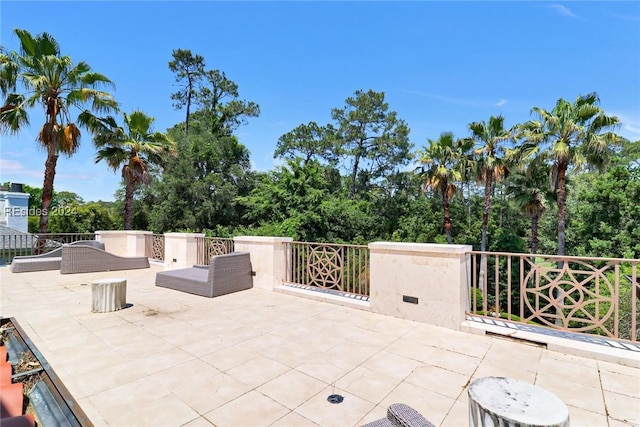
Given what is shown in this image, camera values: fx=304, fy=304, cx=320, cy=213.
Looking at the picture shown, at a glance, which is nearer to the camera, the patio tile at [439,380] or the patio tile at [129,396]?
the patio tile at [129,396]

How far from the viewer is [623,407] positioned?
2172 millimetres

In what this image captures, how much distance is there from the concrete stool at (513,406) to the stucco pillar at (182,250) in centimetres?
762

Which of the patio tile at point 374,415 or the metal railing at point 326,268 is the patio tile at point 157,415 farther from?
the metal railing at point 326,268

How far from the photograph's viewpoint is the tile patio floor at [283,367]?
213 centimetres

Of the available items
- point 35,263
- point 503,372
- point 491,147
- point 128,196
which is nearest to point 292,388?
point 503,372

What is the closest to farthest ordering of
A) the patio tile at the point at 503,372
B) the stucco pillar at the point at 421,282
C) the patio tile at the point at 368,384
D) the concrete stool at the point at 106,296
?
the patio tile at the point at 368,384 < the patio tile at the point at 503,372 < the stucco pillar at the point at 421,282 < the concrete stool at the point at 106,296

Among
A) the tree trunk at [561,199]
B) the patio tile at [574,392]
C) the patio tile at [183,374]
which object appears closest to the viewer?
the patio tile at [574,392]

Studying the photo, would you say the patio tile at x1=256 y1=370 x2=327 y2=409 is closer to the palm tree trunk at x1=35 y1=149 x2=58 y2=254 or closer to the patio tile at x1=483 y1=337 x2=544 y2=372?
the patio tile at x1=483 y1=337 x2=544 y2=372

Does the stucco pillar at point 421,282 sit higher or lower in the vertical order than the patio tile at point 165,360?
higher

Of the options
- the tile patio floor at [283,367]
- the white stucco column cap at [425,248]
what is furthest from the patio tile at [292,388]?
the white stucco column cap at [425,248]

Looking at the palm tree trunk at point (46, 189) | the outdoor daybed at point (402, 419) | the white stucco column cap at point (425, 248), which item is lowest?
the outdoor daybed at point (402, 419)

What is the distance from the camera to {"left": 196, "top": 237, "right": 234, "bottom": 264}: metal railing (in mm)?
7352

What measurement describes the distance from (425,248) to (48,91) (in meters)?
11.3

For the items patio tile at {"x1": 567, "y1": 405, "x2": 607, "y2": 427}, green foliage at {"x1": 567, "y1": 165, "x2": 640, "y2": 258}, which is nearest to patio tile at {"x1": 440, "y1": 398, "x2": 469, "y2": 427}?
patio tile at {"x1": 567, "y1": 405, "x2": 607, "y2": 427}
